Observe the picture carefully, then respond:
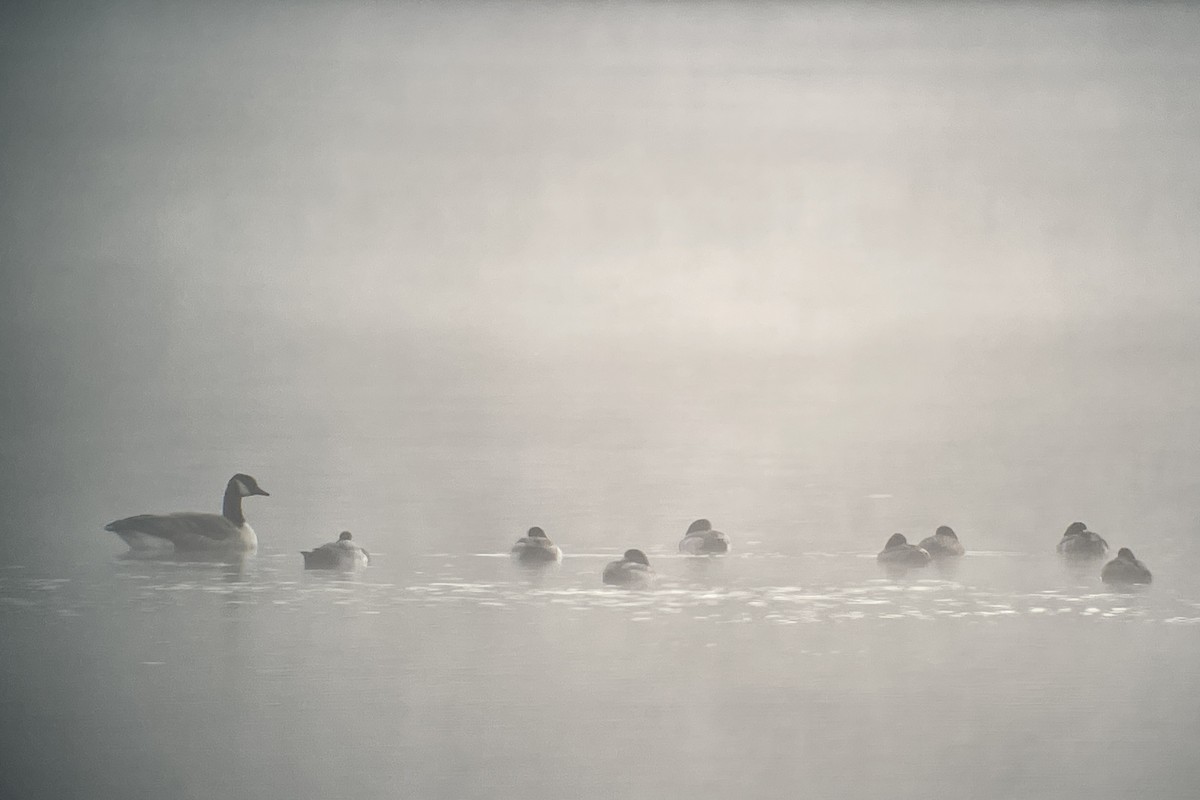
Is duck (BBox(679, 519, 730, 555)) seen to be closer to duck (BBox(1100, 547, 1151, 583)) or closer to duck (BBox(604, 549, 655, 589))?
duck (BBox(604, 549, 655, 589))

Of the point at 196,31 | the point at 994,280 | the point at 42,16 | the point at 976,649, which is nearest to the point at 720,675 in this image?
the point at 976,649

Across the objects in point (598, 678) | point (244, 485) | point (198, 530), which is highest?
point (244, 485)

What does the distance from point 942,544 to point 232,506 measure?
2.02 meters

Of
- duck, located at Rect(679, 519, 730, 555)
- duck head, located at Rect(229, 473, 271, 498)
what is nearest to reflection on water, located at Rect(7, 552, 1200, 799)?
duck, located at Rect(679, 519, 730, 555)

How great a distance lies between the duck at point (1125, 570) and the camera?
3.79 m

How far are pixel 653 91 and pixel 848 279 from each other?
78 cm

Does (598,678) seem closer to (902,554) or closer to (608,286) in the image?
(902,554)

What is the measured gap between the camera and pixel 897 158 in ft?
13.1

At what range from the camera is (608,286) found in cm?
397

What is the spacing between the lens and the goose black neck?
12.8 ft

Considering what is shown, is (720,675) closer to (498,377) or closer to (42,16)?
(498,377)

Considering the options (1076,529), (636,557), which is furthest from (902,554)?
(636,557)

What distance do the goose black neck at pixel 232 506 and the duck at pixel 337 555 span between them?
250mm

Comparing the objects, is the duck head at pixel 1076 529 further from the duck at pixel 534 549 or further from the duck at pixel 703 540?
the duck at pixel 534 549
